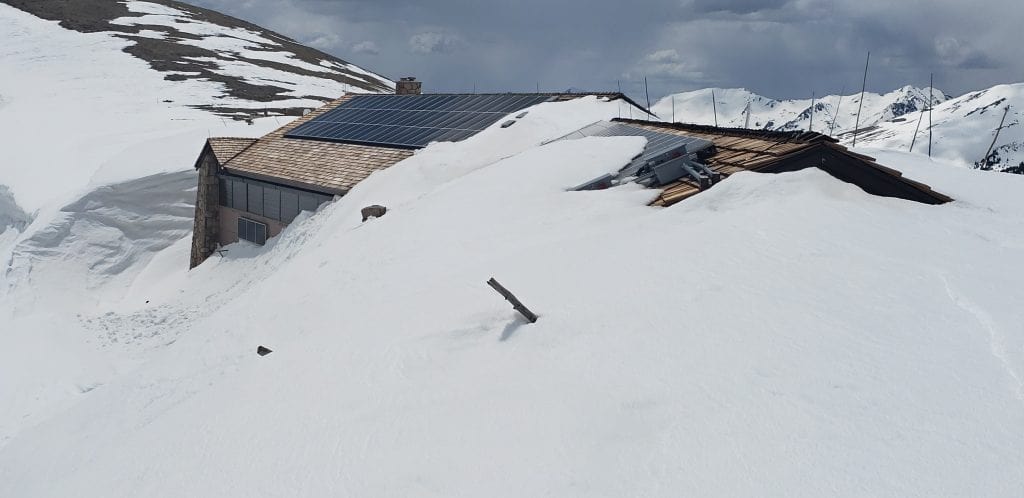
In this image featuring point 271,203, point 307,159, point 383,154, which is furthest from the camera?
point 307,159

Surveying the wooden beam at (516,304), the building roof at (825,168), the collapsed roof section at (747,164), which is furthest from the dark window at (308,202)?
the wooden beam at (516,304)

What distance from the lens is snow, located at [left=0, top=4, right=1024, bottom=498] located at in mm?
6754

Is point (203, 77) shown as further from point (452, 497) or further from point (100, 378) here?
point (452, 497)

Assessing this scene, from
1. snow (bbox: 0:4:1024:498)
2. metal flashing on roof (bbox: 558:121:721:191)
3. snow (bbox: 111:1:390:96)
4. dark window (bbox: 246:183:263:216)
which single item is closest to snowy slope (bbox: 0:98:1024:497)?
snow (bbox: 0:4:1024:498)

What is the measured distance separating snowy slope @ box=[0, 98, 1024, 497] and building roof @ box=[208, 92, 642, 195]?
9.66 metres

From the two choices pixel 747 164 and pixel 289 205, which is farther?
pixel 289 205

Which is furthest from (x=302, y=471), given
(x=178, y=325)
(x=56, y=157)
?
(x=56, y=157)

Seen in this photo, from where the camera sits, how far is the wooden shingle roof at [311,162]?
2633 cm

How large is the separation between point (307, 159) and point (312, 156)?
375mm

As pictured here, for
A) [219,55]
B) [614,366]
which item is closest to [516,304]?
[614,366]

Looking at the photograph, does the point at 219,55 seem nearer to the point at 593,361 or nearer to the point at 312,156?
the point at 312,156

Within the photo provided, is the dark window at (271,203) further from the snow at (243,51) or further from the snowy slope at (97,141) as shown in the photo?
the snow at (243,51)

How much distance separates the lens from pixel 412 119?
31.8m

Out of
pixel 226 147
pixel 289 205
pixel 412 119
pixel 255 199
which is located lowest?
pixel 289 205
